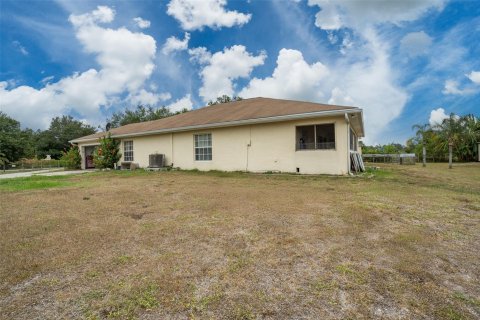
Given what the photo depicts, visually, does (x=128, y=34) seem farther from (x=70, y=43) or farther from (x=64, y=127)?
(x=64, y=127)

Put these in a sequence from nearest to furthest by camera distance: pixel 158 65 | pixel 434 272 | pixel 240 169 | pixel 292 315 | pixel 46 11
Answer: pixel 292 315
pixel 434 272
pixel 46 11
pixel 240 169
pixel 158 65

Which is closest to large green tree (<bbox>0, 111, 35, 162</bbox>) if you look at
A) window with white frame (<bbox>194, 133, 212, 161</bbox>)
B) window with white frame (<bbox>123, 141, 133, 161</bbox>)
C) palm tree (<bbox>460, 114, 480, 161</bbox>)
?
window with white frame (<bbox>123, 141, 133, 161</bbox>)

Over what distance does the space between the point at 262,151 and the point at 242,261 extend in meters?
8.80

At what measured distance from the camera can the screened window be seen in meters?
10.4

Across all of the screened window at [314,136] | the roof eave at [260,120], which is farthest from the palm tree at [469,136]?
the roof eave at [260,120]

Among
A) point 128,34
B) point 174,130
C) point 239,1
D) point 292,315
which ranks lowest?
point 292,315

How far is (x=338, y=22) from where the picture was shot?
11.2 m

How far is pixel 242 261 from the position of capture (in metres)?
2.73

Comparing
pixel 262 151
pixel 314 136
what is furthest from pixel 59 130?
pixel 314 136

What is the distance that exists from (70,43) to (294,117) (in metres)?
10.7

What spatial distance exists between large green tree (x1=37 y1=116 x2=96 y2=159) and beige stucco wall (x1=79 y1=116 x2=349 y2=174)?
34866mm

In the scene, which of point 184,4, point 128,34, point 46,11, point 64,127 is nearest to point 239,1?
point 184,4

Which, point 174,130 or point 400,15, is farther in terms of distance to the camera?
point 174,130

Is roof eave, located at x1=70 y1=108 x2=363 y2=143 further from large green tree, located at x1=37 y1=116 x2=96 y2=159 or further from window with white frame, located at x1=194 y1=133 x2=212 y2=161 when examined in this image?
large green tree, located at x1=37 y1=116 x2=96 y2=159
